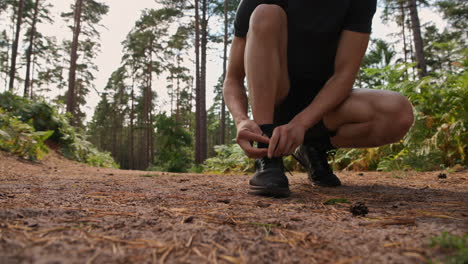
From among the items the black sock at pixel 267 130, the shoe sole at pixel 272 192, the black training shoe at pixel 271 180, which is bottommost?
the shoe sole at pixel 272 192

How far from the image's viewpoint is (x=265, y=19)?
5.30ft

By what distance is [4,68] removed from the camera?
22.9m

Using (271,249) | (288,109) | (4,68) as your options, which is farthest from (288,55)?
(4,68)

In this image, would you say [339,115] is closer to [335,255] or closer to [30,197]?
[335,255]

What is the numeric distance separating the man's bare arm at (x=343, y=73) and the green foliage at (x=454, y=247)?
2.99ft

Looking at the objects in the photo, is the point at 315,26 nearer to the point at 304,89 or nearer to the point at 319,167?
the point at 304,89

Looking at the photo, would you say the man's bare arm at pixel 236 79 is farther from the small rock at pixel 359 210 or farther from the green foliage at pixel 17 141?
the green foliage at pixel 17 141

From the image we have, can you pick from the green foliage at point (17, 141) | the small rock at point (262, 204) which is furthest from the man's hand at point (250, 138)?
the green foliage at point (17, 141)

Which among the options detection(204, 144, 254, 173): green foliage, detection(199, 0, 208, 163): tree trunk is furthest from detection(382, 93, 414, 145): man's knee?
detection(199, 0, 208, 163): tree trunk

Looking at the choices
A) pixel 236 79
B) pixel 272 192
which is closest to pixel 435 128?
pixel 236 79

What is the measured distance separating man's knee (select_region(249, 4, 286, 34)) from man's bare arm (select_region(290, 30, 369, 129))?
0.46 meters

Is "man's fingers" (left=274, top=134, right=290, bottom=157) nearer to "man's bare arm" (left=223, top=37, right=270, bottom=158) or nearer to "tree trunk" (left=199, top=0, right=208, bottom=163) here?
"man's bare arm" (left=223, top=37, right=270, bottom=158)

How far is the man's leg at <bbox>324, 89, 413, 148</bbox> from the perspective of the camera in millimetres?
1825

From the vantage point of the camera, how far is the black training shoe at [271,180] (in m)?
1.53
